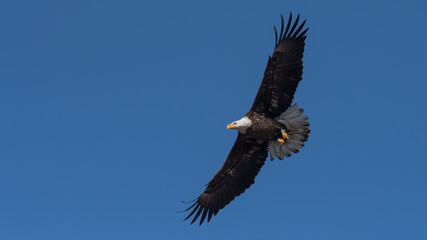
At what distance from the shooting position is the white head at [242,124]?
1191cm

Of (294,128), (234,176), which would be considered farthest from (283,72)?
(234,176)

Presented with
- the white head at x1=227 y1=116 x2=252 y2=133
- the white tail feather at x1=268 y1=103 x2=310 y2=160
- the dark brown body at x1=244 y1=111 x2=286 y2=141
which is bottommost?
the white tail feather at x1=268 y1=103 x2=310 y2=160

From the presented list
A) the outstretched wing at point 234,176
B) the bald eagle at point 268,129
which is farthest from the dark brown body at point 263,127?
the outstretched wing at point 234,176

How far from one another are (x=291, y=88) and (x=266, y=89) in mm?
550

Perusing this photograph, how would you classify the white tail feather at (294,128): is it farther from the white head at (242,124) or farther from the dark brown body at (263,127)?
the white head at (242,124)

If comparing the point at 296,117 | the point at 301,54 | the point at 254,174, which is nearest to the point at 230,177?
the point at 254,174

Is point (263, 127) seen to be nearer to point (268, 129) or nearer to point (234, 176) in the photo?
point (268, 129)

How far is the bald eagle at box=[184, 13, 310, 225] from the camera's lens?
1134 cm

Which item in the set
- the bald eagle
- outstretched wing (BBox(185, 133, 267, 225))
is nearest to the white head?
the bald eagle

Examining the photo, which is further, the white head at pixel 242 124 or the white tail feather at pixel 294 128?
the white head at pixel 242 124

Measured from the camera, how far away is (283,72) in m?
11.4

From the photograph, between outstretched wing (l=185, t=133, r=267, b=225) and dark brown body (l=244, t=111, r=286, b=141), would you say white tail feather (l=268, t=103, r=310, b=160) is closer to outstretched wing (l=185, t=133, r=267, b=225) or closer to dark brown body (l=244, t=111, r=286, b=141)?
dark brown body (l=244, t=111, r=286, b=141)

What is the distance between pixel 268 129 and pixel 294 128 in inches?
22.1

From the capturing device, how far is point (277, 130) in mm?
11891
